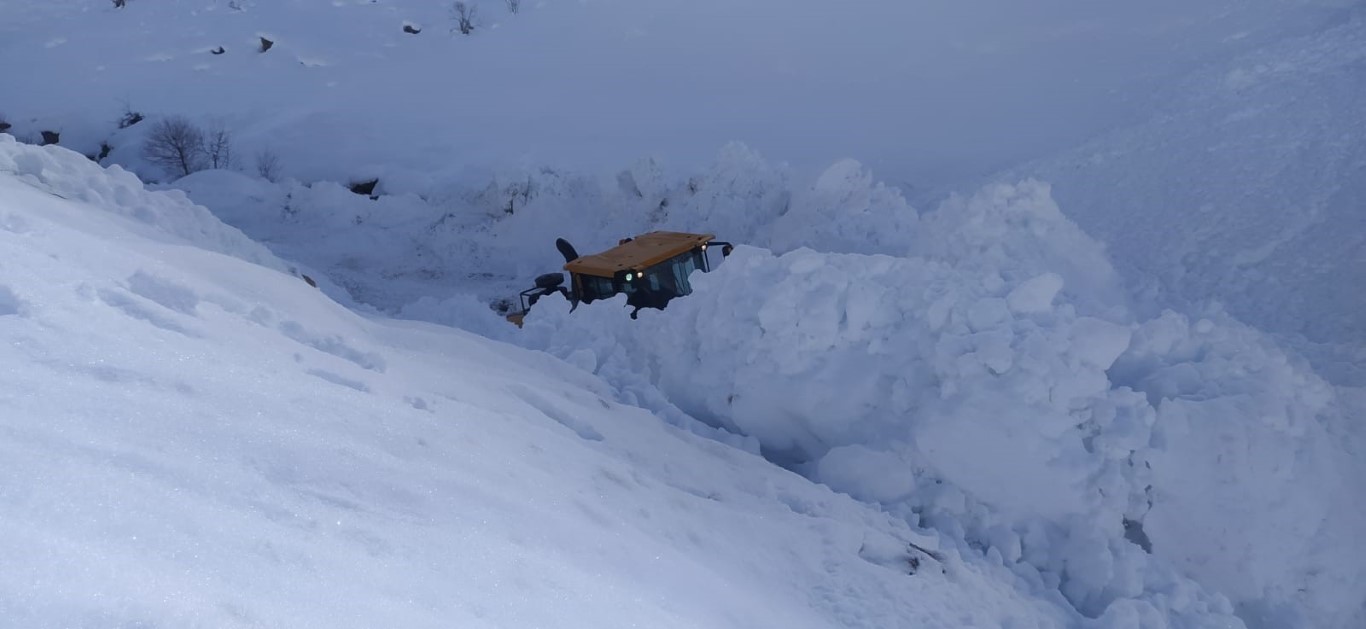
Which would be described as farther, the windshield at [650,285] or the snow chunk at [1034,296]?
the windshield at [650,285]

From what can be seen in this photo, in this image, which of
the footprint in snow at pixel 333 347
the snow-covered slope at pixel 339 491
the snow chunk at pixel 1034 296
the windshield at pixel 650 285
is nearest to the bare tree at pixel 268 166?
the windshield at pixel 650 285

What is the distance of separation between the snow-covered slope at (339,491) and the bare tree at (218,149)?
620 inches

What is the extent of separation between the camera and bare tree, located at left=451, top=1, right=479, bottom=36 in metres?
26.8

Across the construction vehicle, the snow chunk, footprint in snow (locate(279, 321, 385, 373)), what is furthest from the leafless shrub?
the snow chunk

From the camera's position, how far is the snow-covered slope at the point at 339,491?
2291 mm

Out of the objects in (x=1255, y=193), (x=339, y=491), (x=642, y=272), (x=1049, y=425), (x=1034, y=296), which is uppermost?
(x=339, y=491)

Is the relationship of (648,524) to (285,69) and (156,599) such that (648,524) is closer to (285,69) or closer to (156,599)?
(156,599)

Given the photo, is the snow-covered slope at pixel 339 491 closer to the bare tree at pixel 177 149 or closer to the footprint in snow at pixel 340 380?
the footprint in snow at pixel 340 380

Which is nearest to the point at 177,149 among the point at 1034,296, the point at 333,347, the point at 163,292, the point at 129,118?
the point at 129,118

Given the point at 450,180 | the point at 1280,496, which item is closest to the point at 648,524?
the point at 1280,496

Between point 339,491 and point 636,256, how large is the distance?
20.8 ft

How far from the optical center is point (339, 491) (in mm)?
2873

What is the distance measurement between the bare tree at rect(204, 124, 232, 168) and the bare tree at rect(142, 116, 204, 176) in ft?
0.54

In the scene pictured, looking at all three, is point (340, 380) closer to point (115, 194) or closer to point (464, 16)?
point (115, 194)
